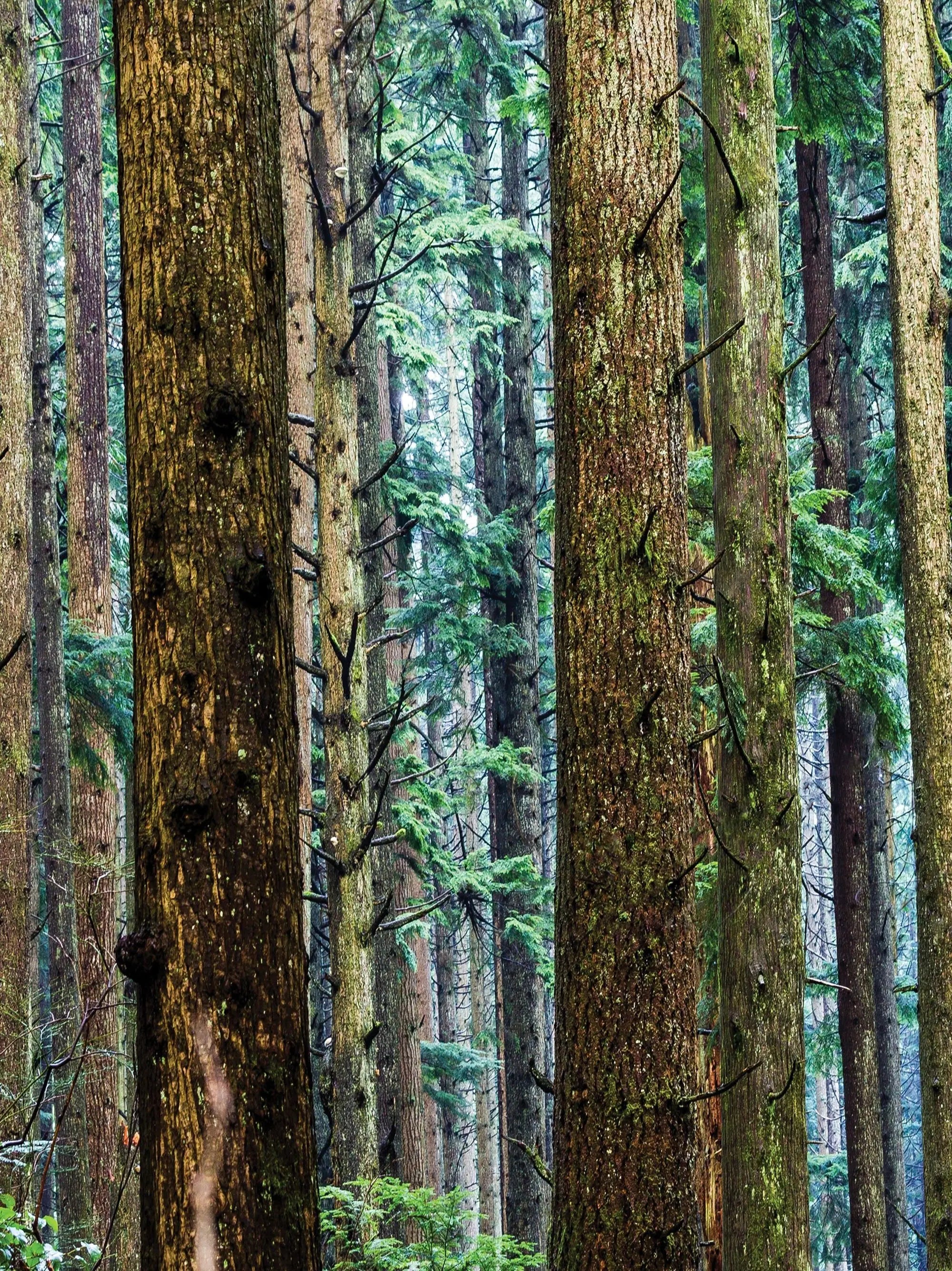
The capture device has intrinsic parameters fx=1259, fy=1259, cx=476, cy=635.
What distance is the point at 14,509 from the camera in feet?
24.9

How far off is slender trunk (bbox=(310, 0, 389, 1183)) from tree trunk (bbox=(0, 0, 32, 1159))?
6.00 feet

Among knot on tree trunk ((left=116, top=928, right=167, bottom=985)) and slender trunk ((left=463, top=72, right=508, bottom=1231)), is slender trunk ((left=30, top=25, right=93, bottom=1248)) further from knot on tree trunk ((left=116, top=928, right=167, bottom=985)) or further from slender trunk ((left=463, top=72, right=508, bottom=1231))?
knot on tree trunk ((left=116, top=928, right=167, bottom=985))

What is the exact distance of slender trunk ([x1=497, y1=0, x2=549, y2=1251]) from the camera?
15000mm

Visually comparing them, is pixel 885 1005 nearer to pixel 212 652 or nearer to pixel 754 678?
pixel 754 678

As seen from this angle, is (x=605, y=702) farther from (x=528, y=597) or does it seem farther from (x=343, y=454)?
(x=528, y=597)

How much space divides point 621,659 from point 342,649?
3.22m

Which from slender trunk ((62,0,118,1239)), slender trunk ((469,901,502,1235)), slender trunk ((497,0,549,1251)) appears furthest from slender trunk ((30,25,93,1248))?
slender trunk ((469,901,502,1235))

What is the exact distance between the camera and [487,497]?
21562mm

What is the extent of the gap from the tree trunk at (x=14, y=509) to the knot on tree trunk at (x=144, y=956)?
15.1 feet

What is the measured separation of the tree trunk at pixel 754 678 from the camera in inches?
242

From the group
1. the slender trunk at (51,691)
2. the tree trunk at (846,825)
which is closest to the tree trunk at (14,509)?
the slender trunk at (51,691)

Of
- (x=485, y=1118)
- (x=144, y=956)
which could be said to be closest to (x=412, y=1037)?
(x=485, y=1118)

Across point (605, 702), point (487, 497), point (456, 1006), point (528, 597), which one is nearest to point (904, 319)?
point (605, 702)

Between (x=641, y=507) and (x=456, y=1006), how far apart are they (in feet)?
87.6
